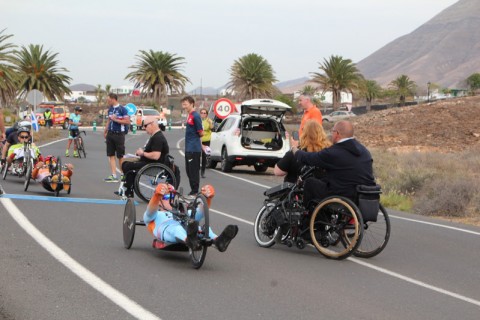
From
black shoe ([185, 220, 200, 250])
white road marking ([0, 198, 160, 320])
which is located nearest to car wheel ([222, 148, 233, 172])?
white road marking ([0, 198, 160, 320])

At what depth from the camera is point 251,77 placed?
9825 cm

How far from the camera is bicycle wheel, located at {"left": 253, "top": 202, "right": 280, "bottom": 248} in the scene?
33.9ft

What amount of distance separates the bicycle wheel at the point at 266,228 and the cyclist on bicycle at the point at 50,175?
5.49m

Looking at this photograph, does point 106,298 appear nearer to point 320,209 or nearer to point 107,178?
point 320,209

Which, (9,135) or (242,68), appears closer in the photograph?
(9,135)

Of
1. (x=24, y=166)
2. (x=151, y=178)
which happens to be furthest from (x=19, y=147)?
(x=151, y=178)

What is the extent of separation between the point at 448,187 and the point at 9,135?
930 centimetres

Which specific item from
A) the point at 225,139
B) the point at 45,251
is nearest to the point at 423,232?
the point at 45,251

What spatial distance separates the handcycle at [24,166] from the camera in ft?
50.9

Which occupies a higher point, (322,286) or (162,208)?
(162,208)

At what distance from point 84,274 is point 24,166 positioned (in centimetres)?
925

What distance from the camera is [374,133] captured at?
4938cm

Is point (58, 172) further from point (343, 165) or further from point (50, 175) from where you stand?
point (343, 165)

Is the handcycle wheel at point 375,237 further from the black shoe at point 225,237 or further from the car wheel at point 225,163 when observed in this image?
the car wheel at point 225,163
